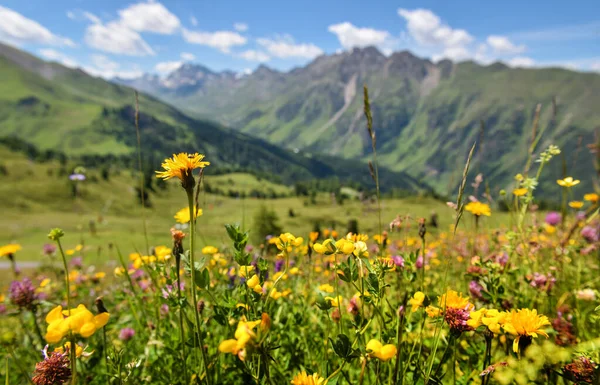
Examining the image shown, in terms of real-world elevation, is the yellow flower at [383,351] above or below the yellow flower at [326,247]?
below

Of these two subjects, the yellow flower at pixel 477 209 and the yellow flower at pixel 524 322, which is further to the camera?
the yellow flower at pixel 477 209

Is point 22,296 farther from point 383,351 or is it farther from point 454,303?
point 454,303

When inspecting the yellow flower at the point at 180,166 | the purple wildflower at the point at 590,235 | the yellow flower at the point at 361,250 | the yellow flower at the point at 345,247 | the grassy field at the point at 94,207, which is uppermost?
the yellow flower at the point at 180,166

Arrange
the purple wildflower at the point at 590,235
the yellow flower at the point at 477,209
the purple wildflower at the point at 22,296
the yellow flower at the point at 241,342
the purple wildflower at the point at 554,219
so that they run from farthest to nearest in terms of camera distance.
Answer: the purple wildflower at the point at 554,219
the purple wildflower at the point at 590,235
the yellow flower at the point at 477,209
the purple wildflower at the point at 22,296
the yellow flower at the point at 241,342

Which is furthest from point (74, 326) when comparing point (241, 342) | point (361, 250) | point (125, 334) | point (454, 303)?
point (125, 334)

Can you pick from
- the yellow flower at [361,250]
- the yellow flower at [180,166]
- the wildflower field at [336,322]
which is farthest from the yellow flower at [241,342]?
the yellow flower at [180,166]

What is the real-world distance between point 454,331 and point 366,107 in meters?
1.37

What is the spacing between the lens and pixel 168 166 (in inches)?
64.9

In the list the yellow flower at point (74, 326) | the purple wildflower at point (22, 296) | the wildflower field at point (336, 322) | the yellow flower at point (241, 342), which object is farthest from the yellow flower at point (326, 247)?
the purple wildflower at point (22, 296)

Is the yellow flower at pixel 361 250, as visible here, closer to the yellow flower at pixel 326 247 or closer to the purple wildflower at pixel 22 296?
the yellow flower at pixel 326 247

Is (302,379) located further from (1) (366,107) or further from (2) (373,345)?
(1) (366,107)

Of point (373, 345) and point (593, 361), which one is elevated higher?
point (373, 345)

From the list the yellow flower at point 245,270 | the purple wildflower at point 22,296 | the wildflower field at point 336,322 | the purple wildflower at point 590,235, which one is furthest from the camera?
the purple wildflower at point 590,235

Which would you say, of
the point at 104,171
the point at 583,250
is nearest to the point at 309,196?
the point at 104,171
